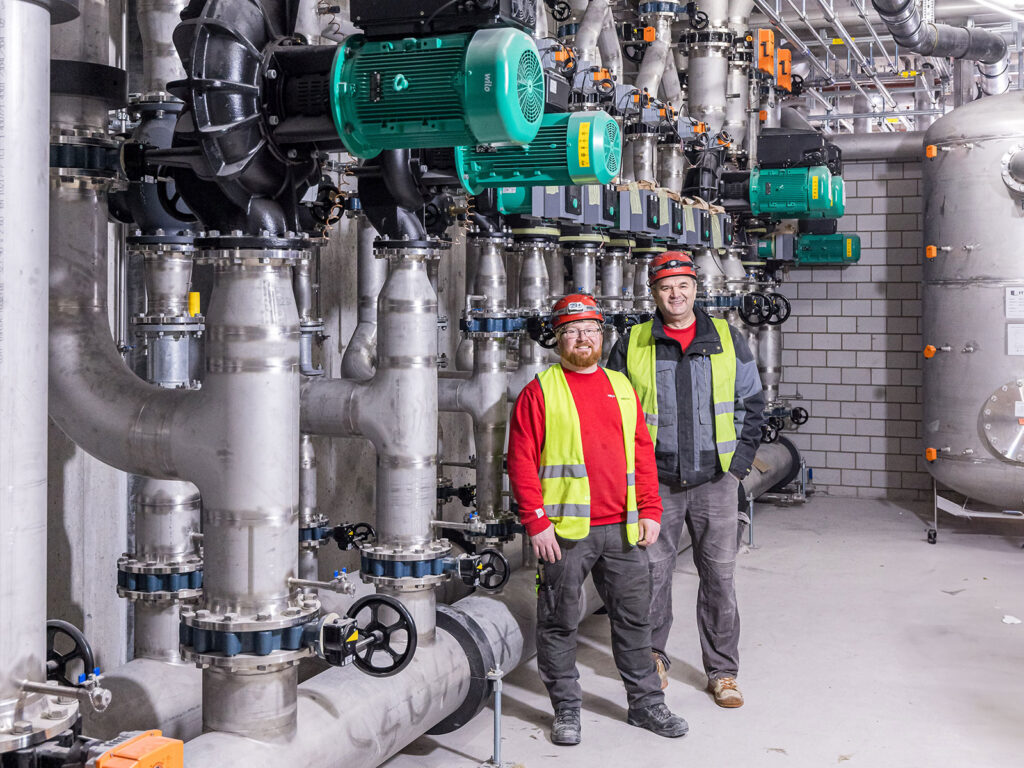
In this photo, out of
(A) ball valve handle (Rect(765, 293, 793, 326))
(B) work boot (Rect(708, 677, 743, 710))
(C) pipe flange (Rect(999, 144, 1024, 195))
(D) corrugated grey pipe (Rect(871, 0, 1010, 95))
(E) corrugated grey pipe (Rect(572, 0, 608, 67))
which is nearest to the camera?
(B) work boot (Rect(708, 677, 743, 710))

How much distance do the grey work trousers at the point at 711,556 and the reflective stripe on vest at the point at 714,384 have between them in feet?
0.40

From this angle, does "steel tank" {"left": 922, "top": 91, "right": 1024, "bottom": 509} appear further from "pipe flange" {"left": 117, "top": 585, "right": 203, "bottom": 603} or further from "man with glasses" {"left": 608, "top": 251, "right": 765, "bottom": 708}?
"pipe flange" {"left": 117, "top": 585, "right": 203, "bottom": 603}

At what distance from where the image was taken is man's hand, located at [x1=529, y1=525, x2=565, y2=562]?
3.31 metres

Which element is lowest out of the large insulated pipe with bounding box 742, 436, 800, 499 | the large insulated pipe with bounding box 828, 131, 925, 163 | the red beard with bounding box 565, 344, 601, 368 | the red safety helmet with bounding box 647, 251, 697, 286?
the large insulated pipe with bounding box 742, 436, 800, 499

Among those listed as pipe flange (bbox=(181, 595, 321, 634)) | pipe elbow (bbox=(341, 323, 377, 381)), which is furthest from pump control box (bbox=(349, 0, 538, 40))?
pipe elbow (bbox=(341, 323, 377, 381))

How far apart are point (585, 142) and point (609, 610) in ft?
4.91

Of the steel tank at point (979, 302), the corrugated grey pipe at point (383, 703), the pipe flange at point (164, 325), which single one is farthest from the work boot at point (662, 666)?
the steel tank at point (979, 302)

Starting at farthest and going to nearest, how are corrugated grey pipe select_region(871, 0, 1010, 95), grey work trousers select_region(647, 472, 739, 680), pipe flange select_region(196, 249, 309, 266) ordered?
corrugated grey pipe select_region(871, 0, 1010, 95) → grey work trousers select_region(647, 472, 739, 680) → pipe flange select_region(196, 249, 309, 266)

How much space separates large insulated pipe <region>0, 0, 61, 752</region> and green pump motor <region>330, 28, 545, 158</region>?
23.0 inches

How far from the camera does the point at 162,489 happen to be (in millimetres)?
2695

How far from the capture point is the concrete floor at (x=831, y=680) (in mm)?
3305

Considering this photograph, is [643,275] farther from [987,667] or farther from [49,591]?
[49,591]

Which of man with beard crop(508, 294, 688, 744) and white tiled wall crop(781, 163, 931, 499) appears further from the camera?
white tiled wall crop(781, 163, 931, 499)

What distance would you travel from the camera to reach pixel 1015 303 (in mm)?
6398
